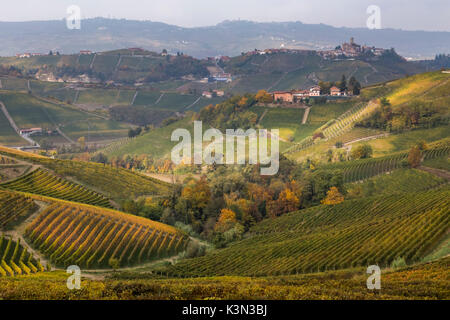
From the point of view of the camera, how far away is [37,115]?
133750mm

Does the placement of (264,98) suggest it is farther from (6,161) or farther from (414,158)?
(6,161)

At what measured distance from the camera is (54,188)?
2060 inches

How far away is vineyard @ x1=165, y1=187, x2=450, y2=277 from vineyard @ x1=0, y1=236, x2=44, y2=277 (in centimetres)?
907

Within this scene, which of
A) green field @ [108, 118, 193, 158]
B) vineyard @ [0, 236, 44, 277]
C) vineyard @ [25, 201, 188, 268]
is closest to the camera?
vineyard @ [0, 236, 44, 277]

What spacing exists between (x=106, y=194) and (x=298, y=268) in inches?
1163

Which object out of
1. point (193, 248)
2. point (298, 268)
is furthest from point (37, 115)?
point (298, 268)

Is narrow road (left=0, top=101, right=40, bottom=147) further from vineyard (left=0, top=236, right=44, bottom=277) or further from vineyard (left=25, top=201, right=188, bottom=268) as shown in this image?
vineyard (left=0, top=236, right=44, bottom=277)

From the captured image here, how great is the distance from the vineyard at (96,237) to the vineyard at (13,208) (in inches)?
53.9

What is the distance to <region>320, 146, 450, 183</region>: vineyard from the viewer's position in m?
67.1

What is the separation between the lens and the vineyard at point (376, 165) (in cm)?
6706

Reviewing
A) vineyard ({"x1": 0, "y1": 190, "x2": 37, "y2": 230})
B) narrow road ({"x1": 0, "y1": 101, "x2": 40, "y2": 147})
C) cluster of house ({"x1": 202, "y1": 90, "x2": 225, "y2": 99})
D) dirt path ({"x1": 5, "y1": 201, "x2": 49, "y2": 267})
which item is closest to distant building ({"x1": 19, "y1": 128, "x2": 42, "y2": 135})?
narrow road ({"x1": 0, "y1": 101, "x2": 40, "y2": 147})

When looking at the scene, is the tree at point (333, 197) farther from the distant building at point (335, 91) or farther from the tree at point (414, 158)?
the distant building at point (335, 91)

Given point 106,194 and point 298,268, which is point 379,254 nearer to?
point 298,268

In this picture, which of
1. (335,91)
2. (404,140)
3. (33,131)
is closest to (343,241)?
(404,140)
